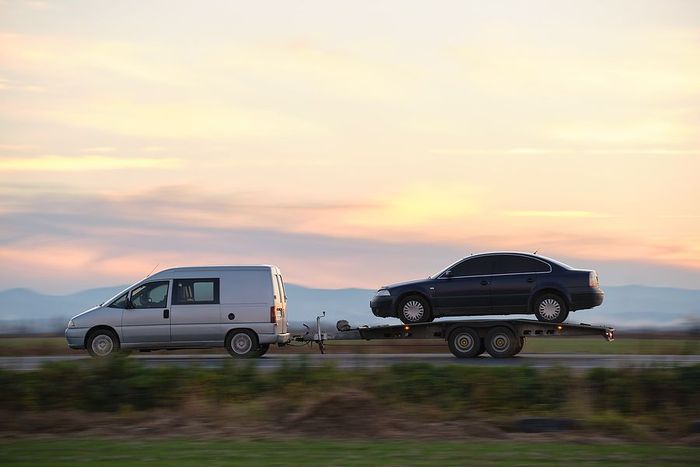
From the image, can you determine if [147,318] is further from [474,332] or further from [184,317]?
[474,332]

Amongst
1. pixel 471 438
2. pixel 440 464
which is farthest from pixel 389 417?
pixel 440 464

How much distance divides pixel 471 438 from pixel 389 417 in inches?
49.2

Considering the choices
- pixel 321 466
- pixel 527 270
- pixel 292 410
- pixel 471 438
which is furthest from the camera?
pixel 527 270

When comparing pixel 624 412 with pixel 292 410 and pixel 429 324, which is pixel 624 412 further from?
pixel 429 324

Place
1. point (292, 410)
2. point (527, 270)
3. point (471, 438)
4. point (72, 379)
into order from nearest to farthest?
point (471, 438) < point (292, 410) < point (72, 379) < point (527, 270)

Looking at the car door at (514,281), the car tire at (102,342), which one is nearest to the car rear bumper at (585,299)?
the car door at (514,281)

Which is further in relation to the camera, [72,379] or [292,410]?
[72,379]

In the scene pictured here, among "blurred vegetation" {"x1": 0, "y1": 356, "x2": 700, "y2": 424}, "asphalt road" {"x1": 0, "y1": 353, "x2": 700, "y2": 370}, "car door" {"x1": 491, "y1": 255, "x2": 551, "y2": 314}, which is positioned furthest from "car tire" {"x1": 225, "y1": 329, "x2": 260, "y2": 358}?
"blurred vegetation" {"x1": 0, "y1": 356, "x2": 700, "y2": 424}

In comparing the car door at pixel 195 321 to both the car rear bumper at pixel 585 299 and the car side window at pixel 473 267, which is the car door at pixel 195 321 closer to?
the car side window at pixel 473 267

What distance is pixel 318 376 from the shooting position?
47.5ft

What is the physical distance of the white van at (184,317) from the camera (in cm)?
2256

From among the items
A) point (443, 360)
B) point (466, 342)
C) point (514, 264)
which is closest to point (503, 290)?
point (514, 264)

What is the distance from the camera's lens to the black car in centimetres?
2230

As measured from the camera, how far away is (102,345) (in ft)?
74.2
